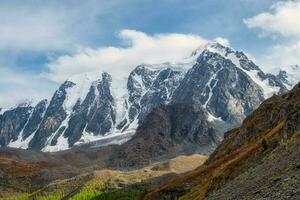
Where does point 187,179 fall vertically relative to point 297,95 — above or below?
below

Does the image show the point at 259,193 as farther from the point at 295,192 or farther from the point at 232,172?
the point at 232,172

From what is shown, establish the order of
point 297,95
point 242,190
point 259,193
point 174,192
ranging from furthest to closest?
point 174,192, point 297,95, point 242,190, point 259,193

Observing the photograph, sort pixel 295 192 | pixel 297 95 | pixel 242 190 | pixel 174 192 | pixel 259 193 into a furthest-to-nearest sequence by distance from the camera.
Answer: pixel 174 192
pixel 297 95
pixel 242 190
pixel 259 193
pixel 295 192

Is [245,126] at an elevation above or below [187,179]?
above

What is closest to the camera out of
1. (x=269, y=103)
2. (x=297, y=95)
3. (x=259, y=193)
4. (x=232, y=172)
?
(x=259, y=193)

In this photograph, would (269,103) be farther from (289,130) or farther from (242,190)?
(242,190)

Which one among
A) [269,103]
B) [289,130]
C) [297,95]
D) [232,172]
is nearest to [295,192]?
[289,130]

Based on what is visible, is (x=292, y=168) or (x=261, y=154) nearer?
(x=292, y=168)

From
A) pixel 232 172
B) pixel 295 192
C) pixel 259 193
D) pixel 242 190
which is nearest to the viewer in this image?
pixel 295 192

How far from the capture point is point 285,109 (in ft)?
473

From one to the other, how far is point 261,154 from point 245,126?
99053 mm

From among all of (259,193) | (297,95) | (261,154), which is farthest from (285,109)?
(259,193)

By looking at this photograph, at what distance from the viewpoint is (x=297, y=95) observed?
452 feet

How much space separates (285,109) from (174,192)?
44.1m
